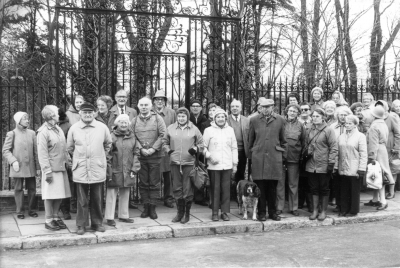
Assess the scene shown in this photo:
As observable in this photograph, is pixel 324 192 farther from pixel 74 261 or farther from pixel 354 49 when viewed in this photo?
pixel 354 49

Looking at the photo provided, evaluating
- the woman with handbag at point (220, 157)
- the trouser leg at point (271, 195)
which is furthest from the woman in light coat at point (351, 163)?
the woman with handbag at point (220, 157)

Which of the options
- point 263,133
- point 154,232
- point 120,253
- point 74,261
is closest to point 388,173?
point 263,133

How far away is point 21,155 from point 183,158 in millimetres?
2640

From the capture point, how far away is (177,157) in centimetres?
830

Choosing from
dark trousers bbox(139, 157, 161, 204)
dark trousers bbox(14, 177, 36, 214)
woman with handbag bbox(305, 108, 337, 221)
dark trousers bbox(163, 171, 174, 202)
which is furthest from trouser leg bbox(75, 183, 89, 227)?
woman with handbag bbox(305, 108, 337, 221)

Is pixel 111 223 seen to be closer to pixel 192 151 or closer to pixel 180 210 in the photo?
pixel 180 210

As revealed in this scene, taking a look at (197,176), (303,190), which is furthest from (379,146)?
(197,176)

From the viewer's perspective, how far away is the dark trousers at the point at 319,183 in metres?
8.61

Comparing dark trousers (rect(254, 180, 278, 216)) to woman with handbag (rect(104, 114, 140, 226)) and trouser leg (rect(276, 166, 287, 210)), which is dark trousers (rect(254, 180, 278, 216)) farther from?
woman with handbag (rect(104, 114, 140, 226))

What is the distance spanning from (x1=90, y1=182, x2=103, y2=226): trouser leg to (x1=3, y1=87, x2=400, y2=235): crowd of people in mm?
15

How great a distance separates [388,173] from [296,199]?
2251 millimetres

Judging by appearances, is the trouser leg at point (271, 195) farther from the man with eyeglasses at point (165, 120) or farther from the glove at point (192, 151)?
the man with eyeglasses at point (165, 120)

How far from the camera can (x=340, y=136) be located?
29.0 feet

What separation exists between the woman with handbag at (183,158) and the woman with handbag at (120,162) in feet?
1.99
